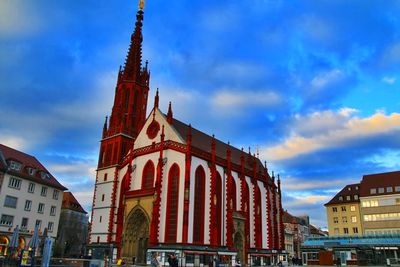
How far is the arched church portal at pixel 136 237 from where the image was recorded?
47.2 metres

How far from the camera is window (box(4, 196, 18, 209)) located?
4831 centimetres

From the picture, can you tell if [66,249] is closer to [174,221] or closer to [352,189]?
[174,221]

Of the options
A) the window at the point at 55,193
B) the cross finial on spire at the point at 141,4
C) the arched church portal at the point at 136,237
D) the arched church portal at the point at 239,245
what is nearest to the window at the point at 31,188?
the window at the point at 55,193

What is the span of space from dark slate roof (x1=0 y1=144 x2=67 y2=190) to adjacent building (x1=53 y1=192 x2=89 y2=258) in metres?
20.0

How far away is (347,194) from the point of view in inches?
3209

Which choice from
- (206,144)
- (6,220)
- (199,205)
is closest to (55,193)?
(6,220)

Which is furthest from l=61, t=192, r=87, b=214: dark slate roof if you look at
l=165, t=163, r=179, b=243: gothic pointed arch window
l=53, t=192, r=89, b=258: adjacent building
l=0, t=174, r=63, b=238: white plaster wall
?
l=165, t=163, r=179, b=243: gothic pointed arch window

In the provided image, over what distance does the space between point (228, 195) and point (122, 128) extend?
20.3 meters

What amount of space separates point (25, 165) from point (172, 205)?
82.0 ft

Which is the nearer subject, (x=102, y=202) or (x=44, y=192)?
(x=102, y=202)

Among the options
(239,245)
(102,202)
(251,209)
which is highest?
(102,202)

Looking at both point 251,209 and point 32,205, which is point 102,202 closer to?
point 32,205

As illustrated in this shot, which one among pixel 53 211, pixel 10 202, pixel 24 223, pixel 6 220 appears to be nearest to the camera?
pixel 6 220

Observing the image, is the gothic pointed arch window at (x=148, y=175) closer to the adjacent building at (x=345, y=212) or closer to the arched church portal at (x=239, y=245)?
the arched church portal at (x=239, y=245)
